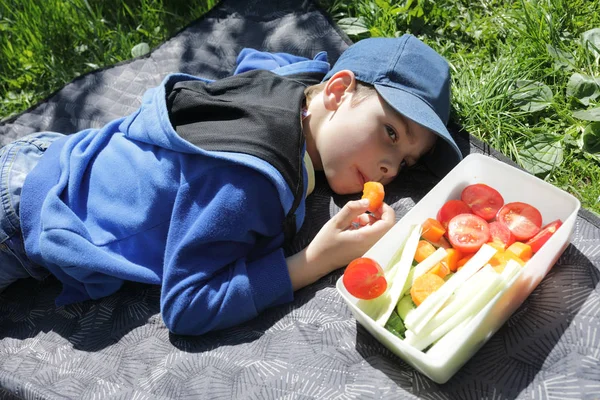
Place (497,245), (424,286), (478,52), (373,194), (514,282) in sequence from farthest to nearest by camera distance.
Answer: (478,52) < (373,194) < (497,245) < (424,286) < (514,282)

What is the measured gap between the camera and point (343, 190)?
7.29 ft

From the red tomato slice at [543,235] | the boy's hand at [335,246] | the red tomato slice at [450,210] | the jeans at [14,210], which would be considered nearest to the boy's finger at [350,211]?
the boy's hand at [335,246]

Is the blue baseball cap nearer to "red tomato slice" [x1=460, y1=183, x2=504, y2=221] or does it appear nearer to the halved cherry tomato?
"red tomato slice" [x1=460, y1=183, x2=504, y2=221]

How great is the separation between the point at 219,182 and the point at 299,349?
1.92 ft

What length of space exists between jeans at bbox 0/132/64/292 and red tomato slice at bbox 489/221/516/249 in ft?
5.31

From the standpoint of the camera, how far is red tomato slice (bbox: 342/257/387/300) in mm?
1643

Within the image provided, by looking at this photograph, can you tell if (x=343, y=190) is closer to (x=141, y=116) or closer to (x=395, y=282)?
(x=395, y=282)

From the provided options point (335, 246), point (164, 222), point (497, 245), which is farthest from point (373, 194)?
point (164, 222)

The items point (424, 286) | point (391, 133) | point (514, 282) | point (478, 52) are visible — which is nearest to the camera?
point (514, 282)

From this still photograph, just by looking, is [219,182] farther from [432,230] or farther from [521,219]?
[521,219]

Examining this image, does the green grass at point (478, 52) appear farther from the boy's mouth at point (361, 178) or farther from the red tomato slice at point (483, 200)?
the boy's mouth at point (361, 178)

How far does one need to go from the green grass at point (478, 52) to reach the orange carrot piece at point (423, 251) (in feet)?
2.51

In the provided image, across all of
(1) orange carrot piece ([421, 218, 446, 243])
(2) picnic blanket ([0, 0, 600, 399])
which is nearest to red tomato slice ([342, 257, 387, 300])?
(2) picnic blanket ([0, 0, 600, 399])

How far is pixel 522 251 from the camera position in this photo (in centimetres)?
182
